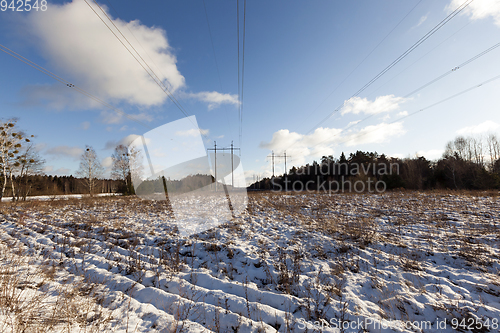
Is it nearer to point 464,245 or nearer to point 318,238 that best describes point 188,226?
point 318,238

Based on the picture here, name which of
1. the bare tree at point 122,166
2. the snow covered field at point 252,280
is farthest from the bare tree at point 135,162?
the snow covered field at point 252,280

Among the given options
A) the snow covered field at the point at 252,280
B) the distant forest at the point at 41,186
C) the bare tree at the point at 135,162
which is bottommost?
the snow covered field at the point at 252,280

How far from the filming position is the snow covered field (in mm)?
2811

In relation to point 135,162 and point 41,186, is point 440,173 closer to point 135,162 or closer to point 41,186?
point 135,162

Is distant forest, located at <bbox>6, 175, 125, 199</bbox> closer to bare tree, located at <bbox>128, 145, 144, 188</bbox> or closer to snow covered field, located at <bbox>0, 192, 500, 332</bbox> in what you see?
bare tree, located at <bbox>128, 145, 144, 188</bbox>

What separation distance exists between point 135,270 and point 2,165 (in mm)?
26170

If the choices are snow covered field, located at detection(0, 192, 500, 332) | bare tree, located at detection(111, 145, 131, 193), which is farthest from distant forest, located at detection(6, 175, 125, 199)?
snow covered field, located at detection(0, 192, 500, 332)

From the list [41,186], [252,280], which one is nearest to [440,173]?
[252,280]

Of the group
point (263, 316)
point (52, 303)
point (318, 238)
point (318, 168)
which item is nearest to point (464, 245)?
point (318, 238)

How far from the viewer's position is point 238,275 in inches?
177

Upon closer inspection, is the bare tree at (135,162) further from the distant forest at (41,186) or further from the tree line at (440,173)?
the tree line at (440,173)

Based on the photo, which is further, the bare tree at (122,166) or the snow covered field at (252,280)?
the bare tree at (122,166)

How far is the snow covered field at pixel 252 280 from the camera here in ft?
9.22

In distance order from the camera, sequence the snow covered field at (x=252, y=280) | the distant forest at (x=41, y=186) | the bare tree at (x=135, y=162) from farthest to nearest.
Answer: the bare tree at (x=135, y=162) < the distant forest at (x=41, y=186) < the snow covered field at (x=252, y=280)
